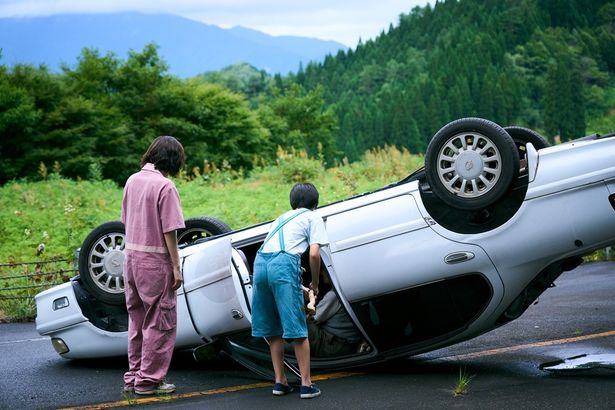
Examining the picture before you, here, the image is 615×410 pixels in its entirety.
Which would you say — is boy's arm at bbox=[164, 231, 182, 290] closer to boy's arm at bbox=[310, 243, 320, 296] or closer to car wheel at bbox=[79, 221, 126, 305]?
boy's arm at bbox=[310, 243, 320, 296]

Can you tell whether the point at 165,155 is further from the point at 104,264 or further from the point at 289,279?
the point at 104,264

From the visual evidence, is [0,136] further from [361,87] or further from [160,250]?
[361,87]

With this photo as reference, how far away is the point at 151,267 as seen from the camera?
22.4ft

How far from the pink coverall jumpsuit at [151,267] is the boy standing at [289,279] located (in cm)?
70

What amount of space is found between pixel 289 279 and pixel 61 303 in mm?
2996

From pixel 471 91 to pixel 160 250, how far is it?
97539mm

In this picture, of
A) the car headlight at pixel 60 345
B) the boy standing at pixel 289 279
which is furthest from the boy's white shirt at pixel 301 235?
the car headlight at pixel 60 345

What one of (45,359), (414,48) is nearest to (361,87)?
(414,48)

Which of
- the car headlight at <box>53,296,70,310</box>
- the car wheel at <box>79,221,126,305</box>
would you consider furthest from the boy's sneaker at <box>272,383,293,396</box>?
the car headlight at <box>53,296,70,310</box>

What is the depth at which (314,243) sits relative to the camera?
652 cm

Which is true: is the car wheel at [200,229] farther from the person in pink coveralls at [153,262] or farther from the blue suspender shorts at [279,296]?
the blue suspender shorts at [279,296]

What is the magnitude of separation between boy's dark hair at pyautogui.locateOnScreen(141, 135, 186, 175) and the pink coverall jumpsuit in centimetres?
6

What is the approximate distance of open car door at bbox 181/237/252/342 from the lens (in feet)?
24.1

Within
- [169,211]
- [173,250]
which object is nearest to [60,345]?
[173,250]
